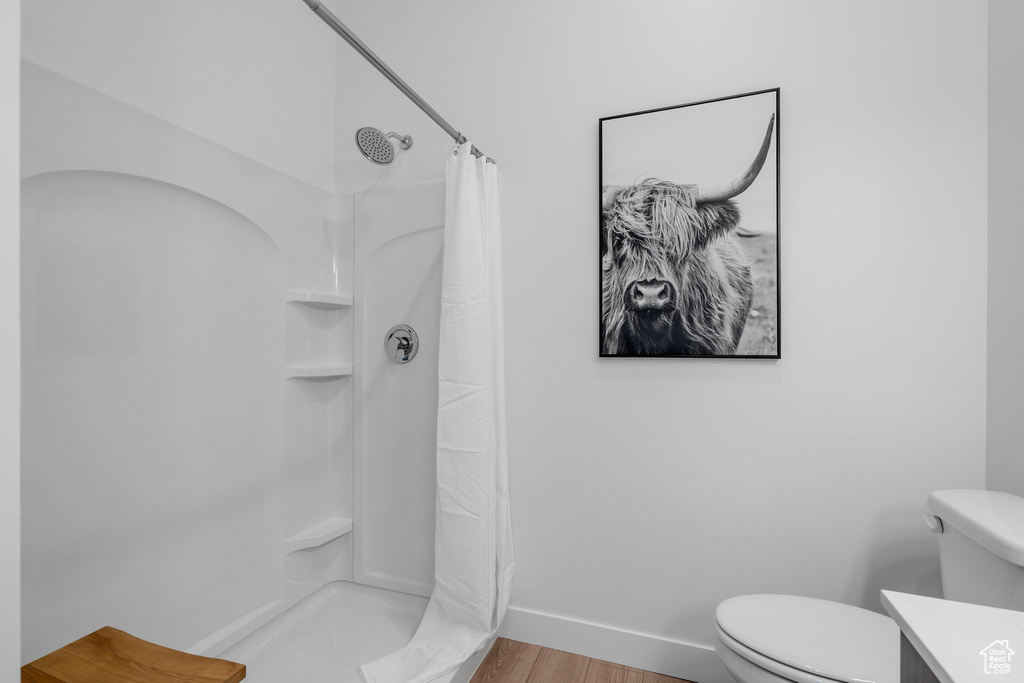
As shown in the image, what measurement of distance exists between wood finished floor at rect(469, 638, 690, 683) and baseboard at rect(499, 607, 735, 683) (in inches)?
0.9

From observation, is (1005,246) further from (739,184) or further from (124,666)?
(124,666)

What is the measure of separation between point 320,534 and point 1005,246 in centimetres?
225

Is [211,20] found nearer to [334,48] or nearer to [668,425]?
[334,48]

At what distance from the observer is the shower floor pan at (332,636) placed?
1.41 meters

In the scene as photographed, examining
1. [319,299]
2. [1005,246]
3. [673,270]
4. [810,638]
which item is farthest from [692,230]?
[319,299]

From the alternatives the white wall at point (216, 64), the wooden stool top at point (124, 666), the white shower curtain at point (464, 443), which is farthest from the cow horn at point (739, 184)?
the wooden stool top at point (124, 666)

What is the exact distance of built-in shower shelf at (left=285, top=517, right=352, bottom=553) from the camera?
65.9 inches

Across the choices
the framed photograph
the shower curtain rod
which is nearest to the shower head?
the shower curtain rod

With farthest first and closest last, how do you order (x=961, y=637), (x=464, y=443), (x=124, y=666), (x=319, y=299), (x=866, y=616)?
(x=319, y=299), (x=464, y=443), (x=866, y=616), (x=124, y=666), (x=961, y=637)

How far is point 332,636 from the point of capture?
5.23ft

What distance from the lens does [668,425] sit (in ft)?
4.89

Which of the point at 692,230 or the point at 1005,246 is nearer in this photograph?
the point at 1005,246

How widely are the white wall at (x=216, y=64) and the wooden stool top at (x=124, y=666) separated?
122 centimetres

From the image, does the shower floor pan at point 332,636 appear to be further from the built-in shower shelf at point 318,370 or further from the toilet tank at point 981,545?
the toilet tank at point 981,545
